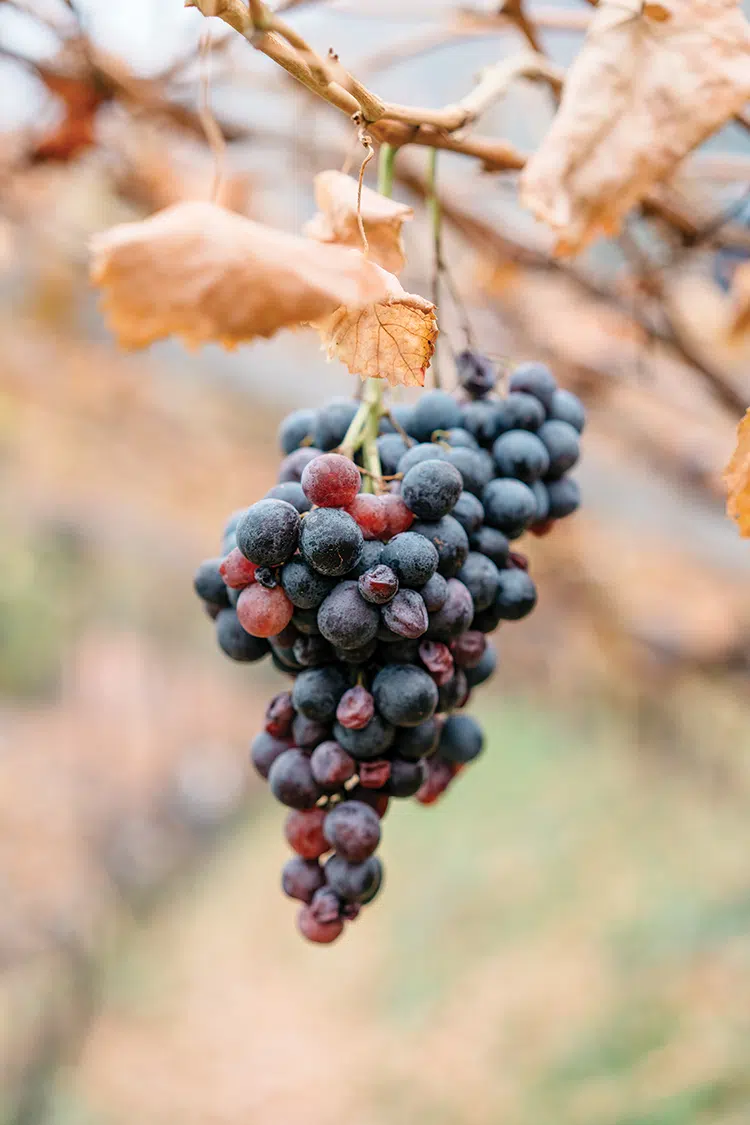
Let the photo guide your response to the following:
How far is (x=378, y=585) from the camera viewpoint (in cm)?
45

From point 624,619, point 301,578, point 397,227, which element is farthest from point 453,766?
point 624,619

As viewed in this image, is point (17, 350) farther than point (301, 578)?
Yes

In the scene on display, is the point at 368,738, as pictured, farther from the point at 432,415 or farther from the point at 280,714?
the point at 432,415

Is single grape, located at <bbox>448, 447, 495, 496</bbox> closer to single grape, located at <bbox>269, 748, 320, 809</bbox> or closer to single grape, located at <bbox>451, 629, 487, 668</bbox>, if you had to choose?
single grape, located at <bbox>451, 629, 487, 668</bbox>

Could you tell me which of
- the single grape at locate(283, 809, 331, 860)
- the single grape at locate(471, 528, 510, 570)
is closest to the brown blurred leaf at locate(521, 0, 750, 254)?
the single grape at locate(471, 528, 510, 570)

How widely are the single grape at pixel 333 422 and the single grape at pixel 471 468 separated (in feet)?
0.23

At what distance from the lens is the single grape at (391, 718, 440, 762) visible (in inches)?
20.7

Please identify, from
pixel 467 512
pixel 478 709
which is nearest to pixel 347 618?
pixel 467 512

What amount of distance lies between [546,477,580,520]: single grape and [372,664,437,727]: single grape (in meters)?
0.19

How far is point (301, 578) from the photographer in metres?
0.46

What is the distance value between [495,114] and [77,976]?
2.34 m

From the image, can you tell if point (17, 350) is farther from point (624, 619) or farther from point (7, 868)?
point (624, 619)

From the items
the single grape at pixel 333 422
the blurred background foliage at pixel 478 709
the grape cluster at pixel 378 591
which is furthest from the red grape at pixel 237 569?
the blurred background foliage at pixel 478 709

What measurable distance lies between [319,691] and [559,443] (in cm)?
24
